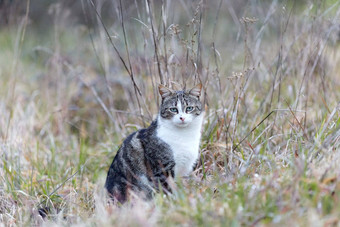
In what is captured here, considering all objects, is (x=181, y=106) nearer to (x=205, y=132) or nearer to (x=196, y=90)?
(x=196, y=90)

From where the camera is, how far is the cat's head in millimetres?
3510

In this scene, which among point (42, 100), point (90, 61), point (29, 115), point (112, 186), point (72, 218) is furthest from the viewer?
point (90, 61)

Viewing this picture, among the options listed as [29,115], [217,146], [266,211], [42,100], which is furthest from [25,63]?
[266,211]

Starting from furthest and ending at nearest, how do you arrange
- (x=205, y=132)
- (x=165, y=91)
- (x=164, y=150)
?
(x=205, y=132) → (x=165, y=91) → (x=164, y=150)

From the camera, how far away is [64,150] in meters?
5.00

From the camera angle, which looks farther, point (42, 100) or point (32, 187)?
point (42, 100)

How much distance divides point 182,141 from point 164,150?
0.15 metres

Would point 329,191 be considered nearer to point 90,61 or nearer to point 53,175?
point 53,175

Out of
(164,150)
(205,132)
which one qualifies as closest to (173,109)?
(164,150)

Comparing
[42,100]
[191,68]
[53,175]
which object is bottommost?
[53,175]

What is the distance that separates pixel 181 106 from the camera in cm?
357

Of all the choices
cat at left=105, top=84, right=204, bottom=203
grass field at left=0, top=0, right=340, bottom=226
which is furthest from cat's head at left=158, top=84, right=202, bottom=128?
grass field at left=0, top=0, right=340, bottom=226

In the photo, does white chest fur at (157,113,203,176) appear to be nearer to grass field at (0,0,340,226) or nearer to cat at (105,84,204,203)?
cat at (105,84,204,203)

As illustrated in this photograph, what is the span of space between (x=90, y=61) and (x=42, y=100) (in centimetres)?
157
